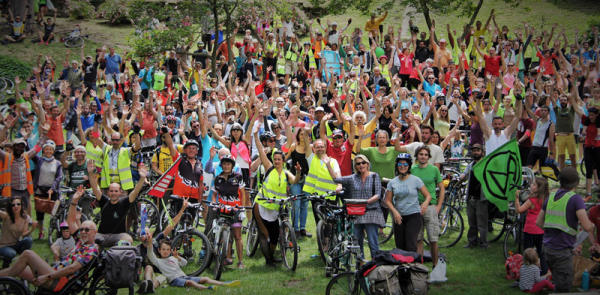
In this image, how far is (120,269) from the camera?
320 inches

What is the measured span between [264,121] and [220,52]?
899 cm

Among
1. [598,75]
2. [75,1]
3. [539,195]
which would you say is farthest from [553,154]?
[75,1]

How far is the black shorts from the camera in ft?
44.8

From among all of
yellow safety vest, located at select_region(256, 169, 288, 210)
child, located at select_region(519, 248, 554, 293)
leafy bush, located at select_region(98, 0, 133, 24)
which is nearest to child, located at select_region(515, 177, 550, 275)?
child, located at select_region(519, 248, 554, 293)

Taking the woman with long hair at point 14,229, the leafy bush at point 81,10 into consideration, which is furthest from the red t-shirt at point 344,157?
the leafy bush at point 81,10

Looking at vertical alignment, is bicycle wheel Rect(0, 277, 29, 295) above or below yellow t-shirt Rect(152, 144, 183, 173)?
below

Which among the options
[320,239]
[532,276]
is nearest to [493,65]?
[532,276]

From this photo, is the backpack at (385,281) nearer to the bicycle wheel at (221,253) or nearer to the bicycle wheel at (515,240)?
the bicycle wheel at (221,253)

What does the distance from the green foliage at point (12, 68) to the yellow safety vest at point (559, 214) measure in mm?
23698

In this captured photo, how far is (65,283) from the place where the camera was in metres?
8.64

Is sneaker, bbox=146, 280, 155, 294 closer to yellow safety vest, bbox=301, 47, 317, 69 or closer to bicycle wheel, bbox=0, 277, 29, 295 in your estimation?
bicycle wheel, bbox=0, 277, 29, 295

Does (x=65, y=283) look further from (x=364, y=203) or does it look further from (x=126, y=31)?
(x=126, y=31)

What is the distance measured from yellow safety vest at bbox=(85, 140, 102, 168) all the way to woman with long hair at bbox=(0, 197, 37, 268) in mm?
2657

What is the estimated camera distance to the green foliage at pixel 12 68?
2550 cm
